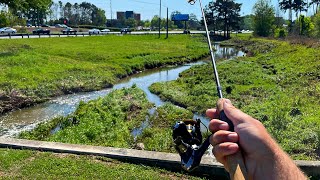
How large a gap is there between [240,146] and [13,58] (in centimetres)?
2139

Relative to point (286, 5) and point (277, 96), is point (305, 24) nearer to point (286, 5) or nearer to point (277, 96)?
point (286, 5)

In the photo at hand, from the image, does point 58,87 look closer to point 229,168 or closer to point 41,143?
point 41,143

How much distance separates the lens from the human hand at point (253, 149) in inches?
62.1

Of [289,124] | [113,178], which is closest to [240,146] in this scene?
[113,178]

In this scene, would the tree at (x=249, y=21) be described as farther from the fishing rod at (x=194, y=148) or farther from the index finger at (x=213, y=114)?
the index finger at (x=213, y=114)

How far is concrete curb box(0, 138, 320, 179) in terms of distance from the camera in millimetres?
5352

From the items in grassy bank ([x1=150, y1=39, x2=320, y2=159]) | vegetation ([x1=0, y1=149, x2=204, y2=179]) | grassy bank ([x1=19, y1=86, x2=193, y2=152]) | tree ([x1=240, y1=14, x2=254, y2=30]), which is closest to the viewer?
vegetation ([x1=0, y1=149, x2=204, y2=179])

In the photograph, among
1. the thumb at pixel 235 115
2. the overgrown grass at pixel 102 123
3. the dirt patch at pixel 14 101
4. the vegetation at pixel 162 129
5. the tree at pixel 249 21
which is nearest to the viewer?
the thumb at pixel 235 115

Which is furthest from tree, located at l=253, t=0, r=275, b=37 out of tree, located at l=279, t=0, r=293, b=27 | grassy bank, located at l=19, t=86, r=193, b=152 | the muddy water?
grassy bank, located at l=19, t=86, r=193, b=152

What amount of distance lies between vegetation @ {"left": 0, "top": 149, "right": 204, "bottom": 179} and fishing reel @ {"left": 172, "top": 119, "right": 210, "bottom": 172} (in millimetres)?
2998

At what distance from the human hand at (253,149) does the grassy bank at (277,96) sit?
530 cm

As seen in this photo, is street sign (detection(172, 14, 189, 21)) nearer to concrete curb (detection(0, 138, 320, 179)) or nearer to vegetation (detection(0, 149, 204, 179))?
concrete curb (detection(0, 138, 320, 179))

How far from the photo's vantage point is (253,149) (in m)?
1.62

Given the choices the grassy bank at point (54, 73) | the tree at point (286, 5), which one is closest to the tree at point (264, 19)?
the tree at point (286, 5)
